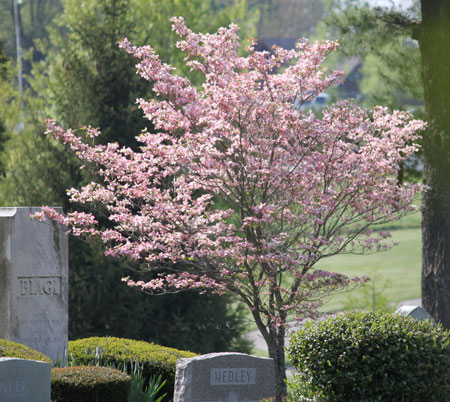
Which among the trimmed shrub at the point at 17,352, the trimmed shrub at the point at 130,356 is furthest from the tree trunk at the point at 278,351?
the trimmed shrub at the point at 17,352

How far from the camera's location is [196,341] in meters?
12.4

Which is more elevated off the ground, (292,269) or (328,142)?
(328,142)

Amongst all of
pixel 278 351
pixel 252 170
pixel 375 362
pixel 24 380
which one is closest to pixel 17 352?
pixel 24 380

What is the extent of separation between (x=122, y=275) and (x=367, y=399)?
5.90 meters

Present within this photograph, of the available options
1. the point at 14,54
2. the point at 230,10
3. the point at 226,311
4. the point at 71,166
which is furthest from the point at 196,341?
the point at 14,54

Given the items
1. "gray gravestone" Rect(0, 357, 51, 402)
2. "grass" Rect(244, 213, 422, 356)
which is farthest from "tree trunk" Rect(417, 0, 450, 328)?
"grass" Rect(244, 213, 422, 356)

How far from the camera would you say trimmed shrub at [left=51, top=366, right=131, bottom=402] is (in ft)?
21.9

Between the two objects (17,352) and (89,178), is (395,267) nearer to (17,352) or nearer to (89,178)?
(89,178)

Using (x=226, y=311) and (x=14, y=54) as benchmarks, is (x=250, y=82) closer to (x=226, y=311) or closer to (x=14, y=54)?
(x=226, y=311)

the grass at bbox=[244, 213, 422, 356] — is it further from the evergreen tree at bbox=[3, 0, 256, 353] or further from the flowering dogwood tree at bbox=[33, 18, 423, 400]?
the flowering dogwood tree at bbox=[33, 18, 423, 400]

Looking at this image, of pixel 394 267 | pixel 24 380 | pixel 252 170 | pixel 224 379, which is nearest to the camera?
pixel 24 380

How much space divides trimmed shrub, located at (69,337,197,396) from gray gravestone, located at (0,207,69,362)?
1.21 ft

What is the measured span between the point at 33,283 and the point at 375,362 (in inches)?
181

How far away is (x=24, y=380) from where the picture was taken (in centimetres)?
608
